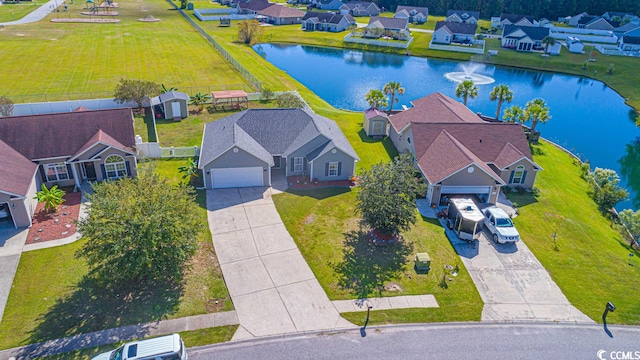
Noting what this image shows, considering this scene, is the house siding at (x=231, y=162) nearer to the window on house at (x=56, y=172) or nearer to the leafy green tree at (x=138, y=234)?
the leafy green tree at (x=138, y=234)

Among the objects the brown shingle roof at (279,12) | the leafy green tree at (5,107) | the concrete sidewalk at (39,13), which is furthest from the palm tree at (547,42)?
the concrete sidewalk at (39,13)

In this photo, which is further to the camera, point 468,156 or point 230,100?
point 230,100

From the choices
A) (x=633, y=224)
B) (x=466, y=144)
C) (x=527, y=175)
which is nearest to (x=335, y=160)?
(x=466, y=144)

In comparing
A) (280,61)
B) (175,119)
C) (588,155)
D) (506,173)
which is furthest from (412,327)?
(280,61)

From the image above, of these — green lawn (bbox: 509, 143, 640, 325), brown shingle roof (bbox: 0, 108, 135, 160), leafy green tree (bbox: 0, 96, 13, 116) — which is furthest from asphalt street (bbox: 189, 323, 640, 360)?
leafy green tree (bbox: 0, 96, 13, 116)

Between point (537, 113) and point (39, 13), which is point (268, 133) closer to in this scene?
point (537, 113)

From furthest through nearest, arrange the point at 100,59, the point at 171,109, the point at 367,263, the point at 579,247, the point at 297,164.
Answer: the point at 100,59 < the point at 171,109 < the point at 297,164 < the point at 579,247 < the point at 367,263

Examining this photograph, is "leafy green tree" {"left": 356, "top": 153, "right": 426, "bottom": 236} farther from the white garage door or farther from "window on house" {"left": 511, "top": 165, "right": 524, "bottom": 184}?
"window on house" {"left": 511, "top": 165, "right": 524, "bottom": 184}
